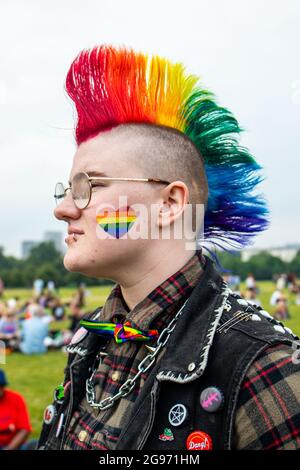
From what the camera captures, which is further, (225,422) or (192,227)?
(192,227)

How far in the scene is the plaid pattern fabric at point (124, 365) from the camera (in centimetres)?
211

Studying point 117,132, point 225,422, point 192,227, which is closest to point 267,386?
point 225,422

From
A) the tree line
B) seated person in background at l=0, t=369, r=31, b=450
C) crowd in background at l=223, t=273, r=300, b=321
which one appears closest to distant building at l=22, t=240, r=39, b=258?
the tree line

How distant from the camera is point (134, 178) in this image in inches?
89.4

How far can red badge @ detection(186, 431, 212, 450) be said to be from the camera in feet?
5.86

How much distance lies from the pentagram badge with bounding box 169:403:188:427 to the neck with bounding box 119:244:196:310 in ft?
1.84

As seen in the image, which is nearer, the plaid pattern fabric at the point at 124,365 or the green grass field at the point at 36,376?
the plaid pattern fabric at the point at 124,365

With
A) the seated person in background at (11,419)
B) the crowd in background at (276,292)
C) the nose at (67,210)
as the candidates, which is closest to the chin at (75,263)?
the nose at (67,210)

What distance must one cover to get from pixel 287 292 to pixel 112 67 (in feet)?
80.1

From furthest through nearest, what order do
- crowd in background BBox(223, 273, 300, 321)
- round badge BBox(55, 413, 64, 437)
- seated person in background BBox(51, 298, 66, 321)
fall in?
seated person in background BBox(51, 298, 66, 321) → crowd in background BBox(223, 273, 300, 321) → round badge BBox(55, 413, 64, 437)

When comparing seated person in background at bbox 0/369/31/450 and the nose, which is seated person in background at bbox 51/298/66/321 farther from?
the nose

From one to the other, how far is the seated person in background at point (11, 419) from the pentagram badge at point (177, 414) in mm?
4833

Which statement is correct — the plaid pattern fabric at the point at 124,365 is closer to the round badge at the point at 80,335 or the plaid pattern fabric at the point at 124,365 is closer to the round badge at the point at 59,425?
the round badge at the point at 59,425

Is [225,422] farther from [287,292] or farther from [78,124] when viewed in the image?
[287,292]
